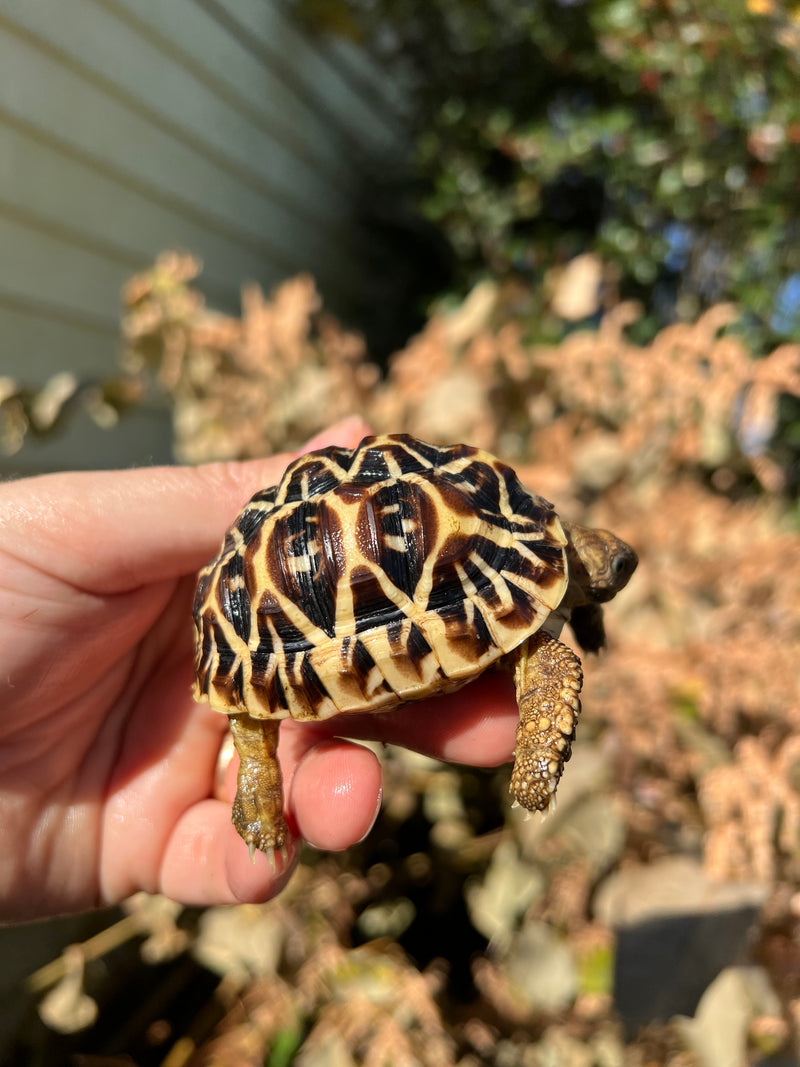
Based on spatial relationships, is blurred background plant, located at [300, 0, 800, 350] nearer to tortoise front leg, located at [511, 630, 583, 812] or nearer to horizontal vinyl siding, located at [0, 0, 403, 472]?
horizontal vinyl siding, located at [0, 0, 403, 472]

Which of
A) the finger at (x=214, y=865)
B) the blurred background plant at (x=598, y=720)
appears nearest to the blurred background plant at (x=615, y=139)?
the blurred background plant at (x=598, y=720)

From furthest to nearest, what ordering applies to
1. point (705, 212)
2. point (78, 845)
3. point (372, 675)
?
1. point (705, 212)
2. point (78, 845)
3. point (372, 675)

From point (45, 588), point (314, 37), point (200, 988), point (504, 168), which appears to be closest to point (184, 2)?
point (314, 37)

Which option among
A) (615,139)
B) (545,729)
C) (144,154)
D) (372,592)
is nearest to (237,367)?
(144,154)

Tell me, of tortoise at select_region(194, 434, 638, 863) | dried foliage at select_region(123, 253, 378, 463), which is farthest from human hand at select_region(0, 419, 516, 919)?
dried foliage at select_region(123, 253, 378, 463)

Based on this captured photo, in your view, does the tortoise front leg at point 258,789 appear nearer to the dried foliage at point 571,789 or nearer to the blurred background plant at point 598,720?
the dried foliage at point 571,789

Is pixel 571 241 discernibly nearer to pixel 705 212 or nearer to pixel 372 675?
pixel 705 212
